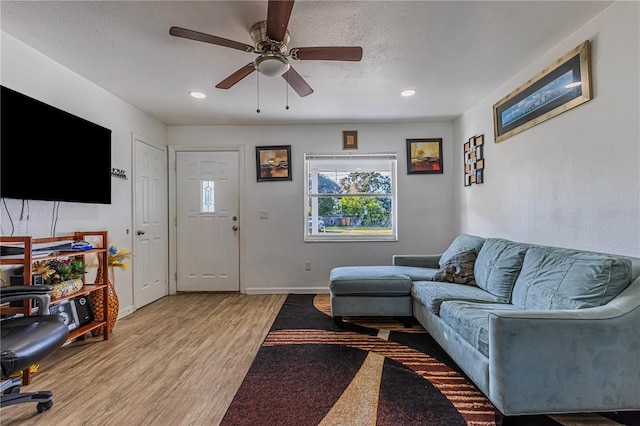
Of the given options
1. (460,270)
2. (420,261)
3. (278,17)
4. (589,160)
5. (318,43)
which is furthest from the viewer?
(420,261)

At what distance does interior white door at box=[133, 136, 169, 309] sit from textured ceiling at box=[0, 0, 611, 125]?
692mm

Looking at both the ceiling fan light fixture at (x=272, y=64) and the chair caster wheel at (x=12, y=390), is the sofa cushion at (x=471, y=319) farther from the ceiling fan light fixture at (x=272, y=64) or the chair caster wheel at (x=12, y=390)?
the chair caster wheel at (x=12, y=390)

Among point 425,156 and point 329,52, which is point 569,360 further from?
point 425,156

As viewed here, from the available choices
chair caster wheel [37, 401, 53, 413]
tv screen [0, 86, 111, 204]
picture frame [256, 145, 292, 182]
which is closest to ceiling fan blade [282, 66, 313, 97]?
picture frame [256, 145, 292, 182]

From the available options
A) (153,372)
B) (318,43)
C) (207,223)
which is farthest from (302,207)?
(153,372)

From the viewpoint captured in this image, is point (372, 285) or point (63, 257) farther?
point (372, 285)

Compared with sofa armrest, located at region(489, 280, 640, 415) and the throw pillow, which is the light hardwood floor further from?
the throw pillow

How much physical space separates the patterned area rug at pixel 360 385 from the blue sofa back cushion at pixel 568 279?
1.91ft

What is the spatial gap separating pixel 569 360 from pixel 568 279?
49 cm

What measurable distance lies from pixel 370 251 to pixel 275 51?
9.16 ft

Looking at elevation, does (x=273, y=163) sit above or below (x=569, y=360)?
above

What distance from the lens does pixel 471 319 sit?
1713mm

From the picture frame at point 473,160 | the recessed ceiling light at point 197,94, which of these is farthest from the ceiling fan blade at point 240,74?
the picture frame at point 473,160

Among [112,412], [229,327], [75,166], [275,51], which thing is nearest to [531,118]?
[275,51]
